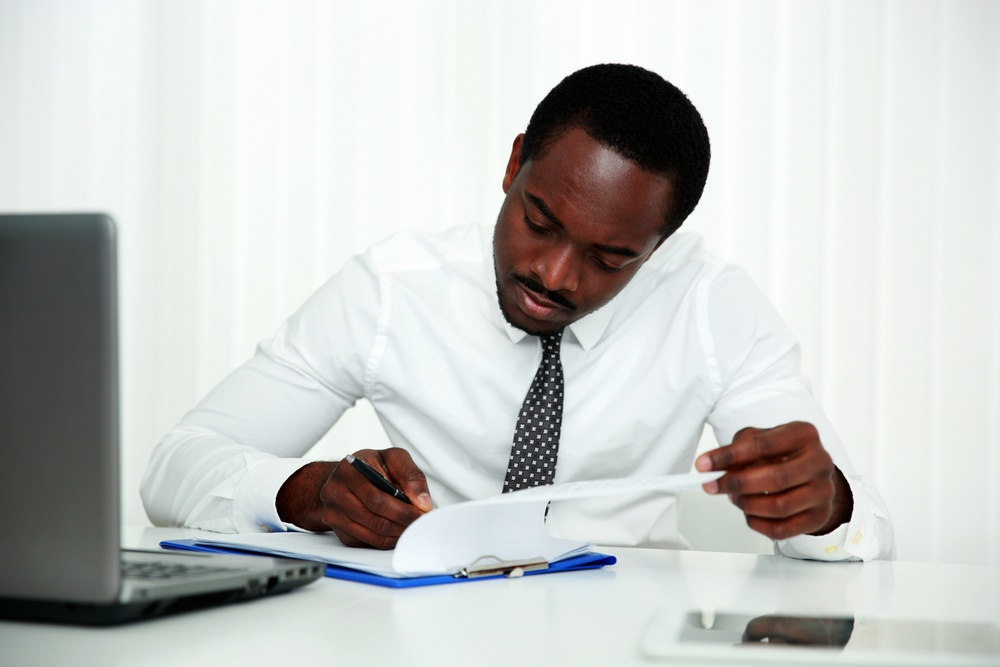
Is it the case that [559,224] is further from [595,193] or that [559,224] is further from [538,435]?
[538,435]

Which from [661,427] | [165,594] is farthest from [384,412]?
[165,594]

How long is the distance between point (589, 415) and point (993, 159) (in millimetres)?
1742

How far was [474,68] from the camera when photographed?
293cm

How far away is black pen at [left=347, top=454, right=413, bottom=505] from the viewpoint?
108cm

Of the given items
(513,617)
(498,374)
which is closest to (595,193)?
(498,374)

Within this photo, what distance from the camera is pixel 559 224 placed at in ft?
4.78

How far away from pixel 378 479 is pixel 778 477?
458 millimetres

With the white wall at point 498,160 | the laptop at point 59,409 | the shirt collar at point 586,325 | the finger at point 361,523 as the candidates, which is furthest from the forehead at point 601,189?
the white wall at point 498,160

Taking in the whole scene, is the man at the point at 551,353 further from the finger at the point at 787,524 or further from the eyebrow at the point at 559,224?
the finger at the point at 787,524

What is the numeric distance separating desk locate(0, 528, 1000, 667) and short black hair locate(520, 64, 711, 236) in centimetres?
64

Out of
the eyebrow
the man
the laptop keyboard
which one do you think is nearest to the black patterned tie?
the man

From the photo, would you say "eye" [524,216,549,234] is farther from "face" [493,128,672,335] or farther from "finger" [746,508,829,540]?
"finger" [746,508,829,540]

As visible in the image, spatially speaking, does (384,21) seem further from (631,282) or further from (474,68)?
(631,282)

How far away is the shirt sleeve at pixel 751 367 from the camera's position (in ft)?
5.16
